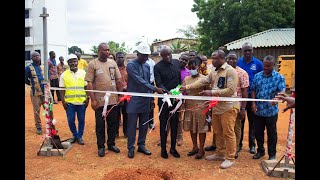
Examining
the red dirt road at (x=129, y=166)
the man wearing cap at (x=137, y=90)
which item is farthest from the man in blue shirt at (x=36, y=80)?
the man wearing cap at (x=137, y=90)

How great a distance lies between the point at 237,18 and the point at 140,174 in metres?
19.1

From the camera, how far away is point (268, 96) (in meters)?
4.91

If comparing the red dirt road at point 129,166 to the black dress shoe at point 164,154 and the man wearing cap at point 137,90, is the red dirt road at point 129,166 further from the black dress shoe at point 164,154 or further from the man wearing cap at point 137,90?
the man wearing cap at point 137,90

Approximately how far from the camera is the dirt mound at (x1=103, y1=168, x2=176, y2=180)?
4289 millimetres

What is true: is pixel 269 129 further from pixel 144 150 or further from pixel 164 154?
pixel 144 150

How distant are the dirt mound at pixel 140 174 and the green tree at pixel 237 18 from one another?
18037mm

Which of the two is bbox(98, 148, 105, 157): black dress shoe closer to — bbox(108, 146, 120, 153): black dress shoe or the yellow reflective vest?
bbox(108, 146, 120, 153): black dress shoe

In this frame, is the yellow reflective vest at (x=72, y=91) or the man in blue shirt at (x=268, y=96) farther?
the yellow reflective vest at (x=72, y=91)

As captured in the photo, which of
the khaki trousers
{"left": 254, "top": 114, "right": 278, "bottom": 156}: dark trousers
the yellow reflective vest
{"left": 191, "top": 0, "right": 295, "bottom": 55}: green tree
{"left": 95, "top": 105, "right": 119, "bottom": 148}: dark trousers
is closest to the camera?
the khaki trousers

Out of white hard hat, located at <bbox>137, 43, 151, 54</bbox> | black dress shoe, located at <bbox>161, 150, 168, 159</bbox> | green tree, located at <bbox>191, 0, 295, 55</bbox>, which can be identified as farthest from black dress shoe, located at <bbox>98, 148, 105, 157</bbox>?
green tree, located at <bbox>191, 0, 295, 55</bbox>

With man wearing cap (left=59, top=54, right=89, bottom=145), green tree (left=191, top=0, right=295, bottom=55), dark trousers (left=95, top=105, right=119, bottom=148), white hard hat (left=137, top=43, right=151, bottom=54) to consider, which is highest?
green tree (left=191, top=0, right=295, bottom=55)

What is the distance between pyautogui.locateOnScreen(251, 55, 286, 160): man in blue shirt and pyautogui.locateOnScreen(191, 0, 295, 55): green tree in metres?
16.8

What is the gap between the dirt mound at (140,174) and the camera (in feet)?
14.1
